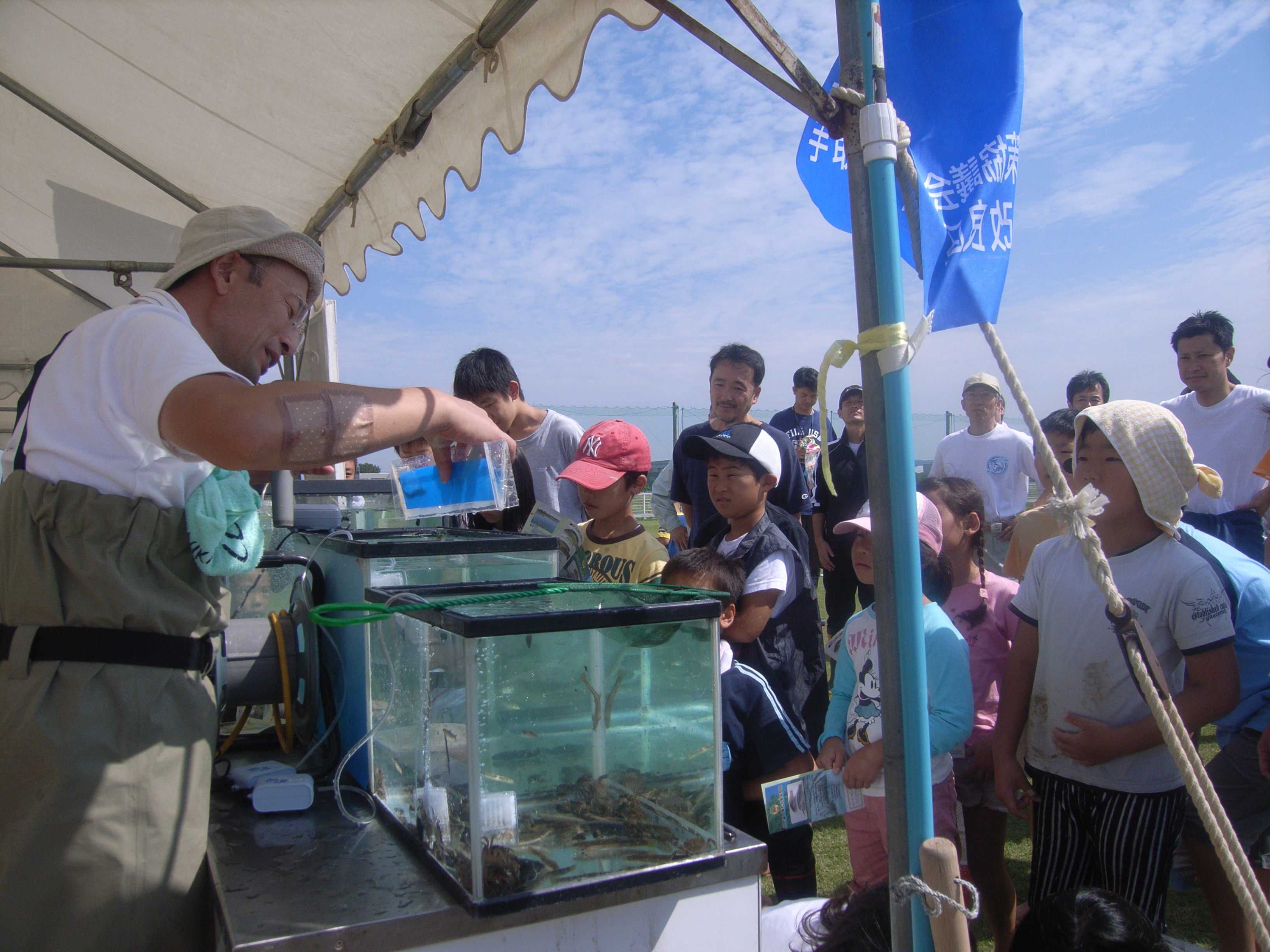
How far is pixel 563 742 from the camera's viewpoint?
1.08 metres

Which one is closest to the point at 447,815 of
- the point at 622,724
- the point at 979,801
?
the point at 622,724

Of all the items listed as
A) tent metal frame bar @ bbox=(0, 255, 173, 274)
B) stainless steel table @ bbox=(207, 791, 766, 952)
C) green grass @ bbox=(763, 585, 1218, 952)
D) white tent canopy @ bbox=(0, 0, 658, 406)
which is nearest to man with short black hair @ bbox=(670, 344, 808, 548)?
green grass @ bbox=(763, 585, 1218, 952)

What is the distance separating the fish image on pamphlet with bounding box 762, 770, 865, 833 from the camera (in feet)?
4.76

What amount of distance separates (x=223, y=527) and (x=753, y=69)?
3.51ft

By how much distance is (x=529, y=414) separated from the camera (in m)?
3.03

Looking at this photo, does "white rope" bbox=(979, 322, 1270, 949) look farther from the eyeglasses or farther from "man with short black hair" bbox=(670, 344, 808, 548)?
"man with short black hair" bbox=(670, 344, 808, 548)

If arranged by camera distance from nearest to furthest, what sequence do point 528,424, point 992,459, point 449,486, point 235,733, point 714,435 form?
point 449,486
point 235,733
point 528,424
point 714,435
point 992,459

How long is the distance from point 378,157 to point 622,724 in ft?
9.33

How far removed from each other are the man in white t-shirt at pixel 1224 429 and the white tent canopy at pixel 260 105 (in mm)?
2914

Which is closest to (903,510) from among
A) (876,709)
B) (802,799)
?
(802,799)

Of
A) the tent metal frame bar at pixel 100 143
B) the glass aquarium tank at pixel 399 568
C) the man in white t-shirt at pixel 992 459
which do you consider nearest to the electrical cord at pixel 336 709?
the glass aquarium tank at pixel 399 568

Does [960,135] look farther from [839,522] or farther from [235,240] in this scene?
[839,522]

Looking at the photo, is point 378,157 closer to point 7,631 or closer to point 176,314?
point 176,314

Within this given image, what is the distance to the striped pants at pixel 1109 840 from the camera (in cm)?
176
